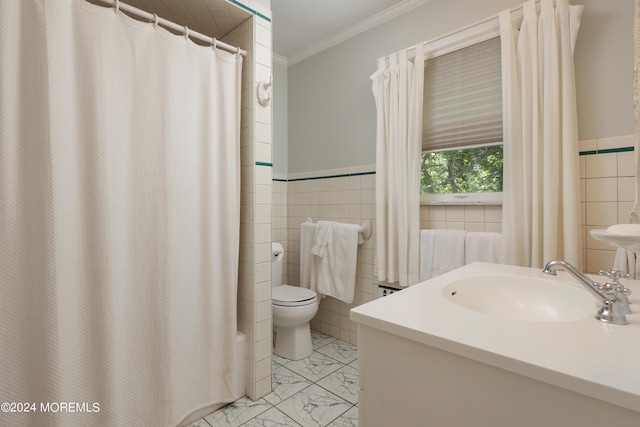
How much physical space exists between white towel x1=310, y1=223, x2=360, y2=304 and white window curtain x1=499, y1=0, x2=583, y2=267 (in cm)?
99

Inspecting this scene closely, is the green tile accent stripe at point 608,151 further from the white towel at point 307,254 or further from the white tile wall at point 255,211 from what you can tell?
the white towel at point 307,254

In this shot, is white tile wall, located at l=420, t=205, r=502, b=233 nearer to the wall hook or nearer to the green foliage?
the green foliage

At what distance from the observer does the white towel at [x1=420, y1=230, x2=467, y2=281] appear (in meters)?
1.75

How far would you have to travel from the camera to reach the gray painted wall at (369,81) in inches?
53.8

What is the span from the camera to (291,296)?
2150 millimetres

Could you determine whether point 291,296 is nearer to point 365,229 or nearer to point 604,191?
point 365,229

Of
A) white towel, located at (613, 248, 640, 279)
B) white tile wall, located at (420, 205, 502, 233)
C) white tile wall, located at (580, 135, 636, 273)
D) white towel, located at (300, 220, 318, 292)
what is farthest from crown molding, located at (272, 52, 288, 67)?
white towel, located at (613, 248, 640, 279)

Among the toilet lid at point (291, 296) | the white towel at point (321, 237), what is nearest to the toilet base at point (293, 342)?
the toilet lid at point (291, 296)

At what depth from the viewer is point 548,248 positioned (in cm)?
140

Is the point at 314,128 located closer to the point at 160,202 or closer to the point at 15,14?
the point at 160,202

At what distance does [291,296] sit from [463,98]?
171 centimetres

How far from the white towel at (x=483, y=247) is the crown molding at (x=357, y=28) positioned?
154 cm

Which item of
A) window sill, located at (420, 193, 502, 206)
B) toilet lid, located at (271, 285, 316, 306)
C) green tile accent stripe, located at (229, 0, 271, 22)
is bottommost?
toilet lid, located at (271, 285, 316, 306)

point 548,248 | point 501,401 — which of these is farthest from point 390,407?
point 548,248
